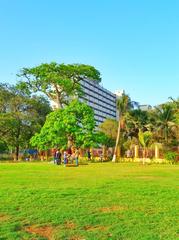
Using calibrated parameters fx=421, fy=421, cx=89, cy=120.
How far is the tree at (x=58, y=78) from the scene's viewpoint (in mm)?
47469

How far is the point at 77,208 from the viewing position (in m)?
9.84

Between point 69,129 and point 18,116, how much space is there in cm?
1204

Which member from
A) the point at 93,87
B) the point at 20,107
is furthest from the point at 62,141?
the point at 93,87

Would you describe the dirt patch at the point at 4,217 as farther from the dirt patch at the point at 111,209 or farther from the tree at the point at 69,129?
the tree at the point at 69,129

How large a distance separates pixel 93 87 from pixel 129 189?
115259 mm

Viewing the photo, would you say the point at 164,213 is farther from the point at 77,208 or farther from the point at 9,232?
the point at 9,232

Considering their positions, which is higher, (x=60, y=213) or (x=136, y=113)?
(x=136, y=113)

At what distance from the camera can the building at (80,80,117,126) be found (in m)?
125

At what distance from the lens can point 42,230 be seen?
811 centimetres

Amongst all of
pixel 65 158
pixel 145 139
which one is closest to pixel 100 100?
pixel 145 139

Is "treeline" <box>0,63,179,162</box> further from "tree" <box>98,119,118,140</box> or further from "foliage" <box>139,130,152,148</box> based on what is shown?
"tree" <box>98,119,118,140</box>

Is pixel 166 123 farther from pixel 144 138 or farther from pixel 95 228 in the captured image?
pixel 95 228

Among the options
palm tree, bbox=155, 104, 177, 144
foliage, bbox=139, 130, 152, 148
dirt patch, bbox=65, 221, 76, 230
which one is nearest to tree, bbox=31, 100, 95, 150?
foliage, bbox=139, 130, 152, 148

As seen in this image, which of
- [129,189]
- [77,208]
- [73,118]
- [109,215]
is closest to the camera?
[109,215]
